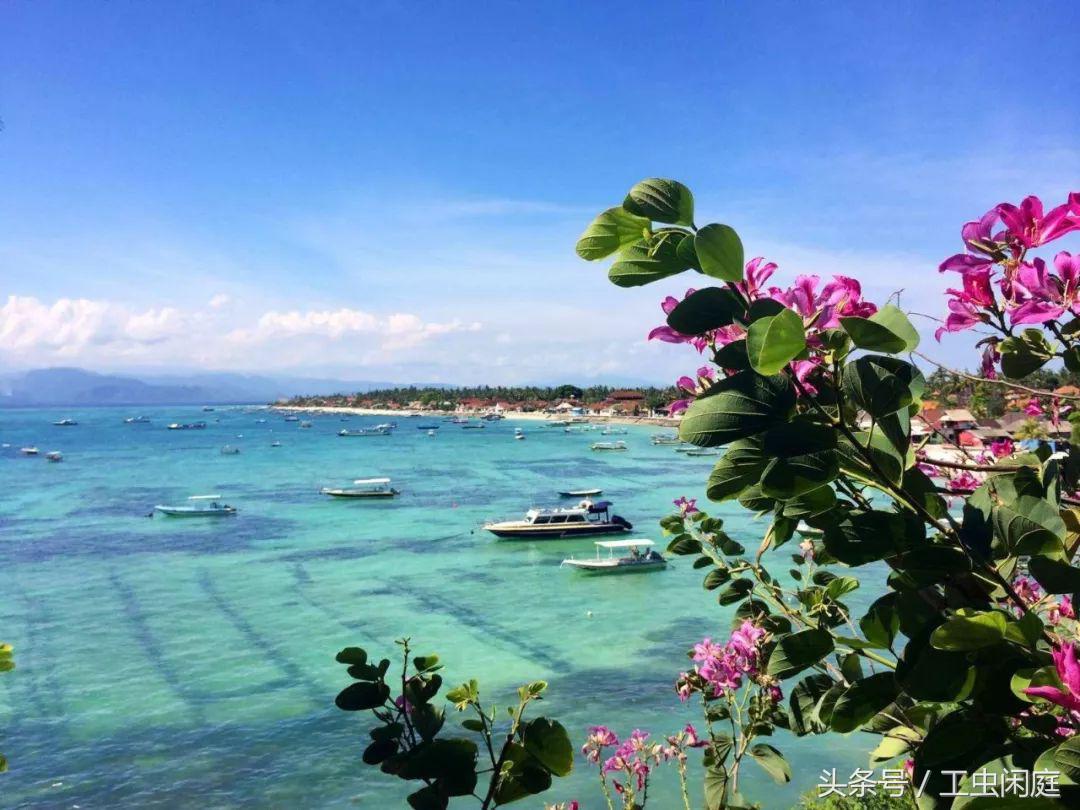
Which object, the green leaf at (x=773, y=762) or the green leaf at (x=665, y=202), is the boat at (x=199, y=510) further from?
the green leaf at (x=665, y=202)

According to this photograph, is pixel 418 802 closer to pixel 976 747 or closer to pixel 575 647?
pixel 976 747

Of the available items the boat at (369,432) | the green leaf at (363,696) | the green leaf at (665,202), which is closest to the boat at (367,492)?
the green leaf at (363,696)

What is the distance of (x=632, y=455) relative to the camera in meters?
51.3

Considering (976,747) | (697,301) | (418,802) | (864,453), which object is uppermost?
(697,301)

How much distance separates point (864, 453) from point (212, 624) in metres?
15.6

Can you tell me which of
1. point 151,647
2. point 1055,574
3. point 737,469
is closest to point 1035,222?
point 1055,574

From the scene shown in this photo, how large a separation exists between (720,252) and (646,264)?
0.10 m

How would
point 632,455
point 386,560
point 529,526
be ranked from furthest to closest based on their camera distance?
point 632,455 → point 529,526 → point 386,560

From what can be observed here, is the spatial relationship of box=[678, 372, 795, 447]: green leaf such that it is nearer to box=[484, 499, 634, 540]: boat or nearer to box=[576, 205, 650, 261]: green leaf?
box=[576, 205, 650, 261]: green leaf

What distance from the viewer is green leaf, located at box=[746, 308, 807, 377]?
59 cm

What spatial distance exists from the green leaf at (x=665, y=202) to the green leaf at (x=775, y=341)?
6.4 inches

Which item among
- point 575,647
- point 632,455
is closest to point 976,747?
point 575,647

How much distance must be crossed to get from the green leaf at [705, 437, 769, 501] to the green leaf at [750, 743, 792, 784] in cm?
113

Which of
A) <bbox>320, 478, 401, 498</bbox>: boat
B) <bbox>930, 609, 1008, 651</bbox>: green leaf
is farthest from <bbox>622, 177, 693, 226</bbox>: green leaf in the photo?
<bbox>320, 478, 401, 498</bbox>: boat
